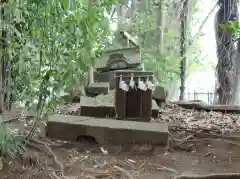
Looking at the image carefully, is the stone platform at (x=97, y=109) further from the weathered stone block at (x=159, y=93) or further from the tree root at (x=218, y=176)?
the tree root at (x=218, y=176)

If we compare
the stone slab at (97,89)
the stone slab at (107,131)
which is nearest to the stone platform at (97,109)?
the stone slab at (107,131)

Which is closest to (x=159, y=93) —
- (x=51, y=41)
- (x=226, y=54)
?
(x=226, y=54)

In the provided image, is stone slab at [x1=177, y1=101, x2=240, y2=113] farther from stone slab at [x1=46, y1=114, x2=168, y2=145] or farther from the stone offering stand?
stone slab at [x1=46, y1=114, x2=168, y2=145]

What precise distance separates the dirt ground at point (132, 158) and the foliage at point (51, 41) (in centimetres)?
48

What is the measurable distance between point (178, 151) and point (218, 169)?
0.59 m

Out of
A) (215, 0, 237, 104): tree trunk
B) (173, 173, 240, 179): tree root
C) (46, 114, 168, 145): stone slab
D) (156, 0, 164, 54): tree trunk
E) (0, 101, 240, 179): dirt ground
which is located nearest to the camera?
(173, 173, 240, 179): tree root

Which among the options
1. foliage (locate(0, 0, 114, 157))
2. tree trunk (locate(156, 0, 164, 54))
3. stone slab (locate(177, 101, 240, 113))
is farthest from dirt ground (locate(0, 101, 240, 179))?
tree trunk (locate(156, 0, 164, 54))

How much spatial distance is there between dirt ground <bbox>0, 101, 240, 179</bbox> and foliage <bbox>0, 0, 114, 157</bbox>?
48cm

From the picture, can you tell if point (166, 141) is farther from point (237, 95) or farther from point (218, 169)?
point (237, 95)

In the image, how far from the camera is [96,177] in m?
2.83

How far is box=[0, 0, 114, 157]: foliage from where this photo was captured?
8.75 ft

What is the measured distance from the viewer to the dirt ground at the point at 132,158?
2930 millimetres

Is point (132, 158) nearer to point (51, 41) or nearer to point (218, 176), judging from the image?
point (218, 176)

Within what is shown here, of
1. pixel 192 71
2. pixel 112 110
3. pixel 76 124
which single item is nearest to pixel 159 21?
pixel 192 71
